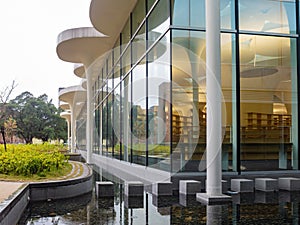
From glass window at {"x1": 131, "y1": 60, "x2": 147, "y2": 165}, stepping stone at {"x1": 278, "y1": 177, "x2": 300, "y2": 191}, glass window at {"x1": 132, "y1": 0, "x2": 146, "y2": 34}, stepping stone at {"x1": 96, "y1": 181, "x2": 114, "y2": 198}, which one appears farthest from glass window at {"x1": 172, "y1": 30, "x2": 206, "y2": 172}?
glass window at {"x1": 132, "y1": 0, "x2": 146, "y2": 34}

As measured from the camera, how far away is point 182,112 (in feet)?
38.6

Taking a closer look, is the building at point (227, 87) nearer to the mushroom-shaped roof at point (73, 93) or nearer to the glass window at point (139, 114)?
the glass window at point (139, 114)

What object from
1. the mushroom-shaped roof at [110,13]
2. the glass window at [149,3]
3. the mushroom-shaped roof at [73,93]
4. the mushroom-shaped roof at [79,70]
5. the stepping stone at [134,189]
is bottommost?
the stepping stone at [134,189]

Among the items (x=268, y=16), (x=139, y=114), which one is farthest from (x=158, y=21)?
(x=139, y=114)

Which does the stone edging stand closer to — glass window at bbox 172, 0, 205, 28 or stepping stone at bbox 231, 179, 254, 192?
stepping stone at bbox 231, 179, 254, 192

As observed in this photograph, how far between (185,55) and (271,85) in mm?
2938

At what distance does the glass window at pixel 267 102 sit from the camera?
40.2 feet

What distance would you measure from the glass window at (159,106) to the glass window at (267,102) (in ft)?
7.23

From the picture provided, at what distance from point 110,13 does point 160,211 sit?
1144 cm

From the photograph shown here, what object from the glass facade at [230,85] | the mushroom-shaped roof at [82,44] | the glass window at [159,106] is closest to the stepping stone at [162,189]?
the glass facade at [230,85]

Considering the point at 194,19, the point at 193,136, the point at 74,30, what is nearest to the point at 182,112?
the point at 193,136

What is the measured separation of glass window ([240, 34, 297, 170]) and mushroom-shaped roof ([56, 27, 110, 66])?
10.6 meters

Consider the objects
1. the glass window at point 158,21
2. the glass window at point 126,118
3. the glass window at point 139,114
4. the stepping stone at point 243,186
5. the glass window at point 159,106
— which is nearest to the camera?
the stepping stone at point 243,186

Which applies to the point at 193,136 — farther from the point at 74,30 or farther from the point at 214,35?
the point at 74,30
